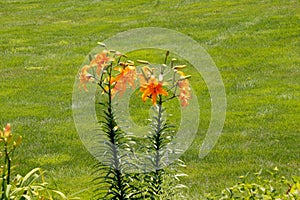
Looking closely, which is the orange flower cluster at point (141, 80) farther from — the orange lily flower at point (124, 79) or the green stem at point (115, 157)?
the green stem at point (115, 157)

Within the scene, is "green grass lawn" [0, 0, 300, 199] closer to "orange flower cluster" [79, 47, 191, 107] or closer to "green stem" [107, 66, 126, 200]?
"green stem" [107, 66, 126, 200]

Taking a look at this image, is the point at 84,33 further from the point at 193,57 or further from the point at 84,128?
the point at 84,128

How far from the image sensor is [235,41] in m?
14.3

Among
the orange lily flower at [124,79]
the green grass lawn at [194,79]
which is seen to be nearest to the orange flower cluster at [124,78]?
the orange lily flower at [124,79]

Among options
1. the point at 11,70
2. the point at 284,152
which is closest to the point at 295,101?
the point at 284,152

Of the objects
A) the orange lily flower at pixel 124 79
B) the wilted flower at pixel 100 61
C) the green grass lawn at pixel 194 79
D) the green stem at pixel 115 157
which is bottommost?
the green grass lawn at pixel 194 79

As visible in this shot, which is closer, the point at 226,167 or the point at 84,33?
the point at 226,167

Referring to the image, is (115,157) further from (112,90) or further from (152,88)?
(152,88)

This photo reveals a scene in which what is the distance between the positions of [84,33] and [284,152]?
9.71 metres

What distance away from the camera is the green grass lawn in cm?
743

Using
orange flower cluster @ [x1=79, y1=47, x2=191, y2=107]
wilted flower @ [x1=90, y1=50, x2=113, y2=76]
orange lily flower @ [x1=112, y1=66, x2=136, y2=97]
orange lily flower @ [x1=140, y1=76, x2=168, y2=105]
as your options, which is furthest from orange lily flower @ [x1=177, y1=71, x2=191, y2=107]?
wilted flower @ [x1=90, y1=50, x2=113, y2=76]

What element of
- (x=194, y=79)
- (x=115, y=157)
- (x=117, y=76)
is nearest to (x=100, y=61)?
(x=117, y=76)

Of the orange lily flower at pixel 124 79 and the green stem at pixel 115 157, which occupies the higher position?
the orange lily flower at pixel 124 79

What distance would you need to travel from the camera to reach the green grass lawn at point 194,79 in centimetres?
743
